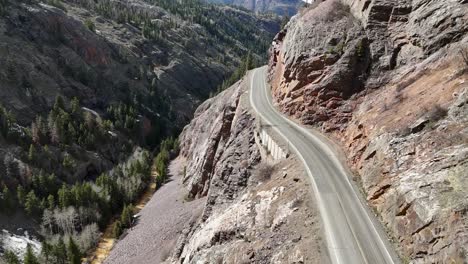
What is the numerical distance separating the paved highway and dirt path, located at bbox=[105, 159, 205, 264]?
779 inches

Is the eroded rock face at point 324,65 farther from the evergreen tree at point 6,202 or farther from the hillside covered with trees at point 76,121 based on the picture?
the evergreen tree at point 6,202

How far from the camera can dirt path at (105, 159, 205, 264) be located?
4941 cm

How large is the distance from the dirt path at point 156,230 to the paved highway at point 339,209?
64.9 ft

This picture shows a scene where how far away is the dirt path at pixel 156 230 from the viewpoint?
162ft

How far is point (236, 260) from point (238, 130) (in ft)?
81.2

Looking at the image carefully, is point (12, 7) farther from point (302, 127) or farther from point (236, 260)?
point (236, 260)

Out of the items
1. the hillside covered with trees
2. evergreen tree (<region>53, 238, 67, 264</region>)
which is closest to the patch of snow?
the hillside covered with trees

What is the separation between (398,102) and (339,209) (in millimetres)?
11380

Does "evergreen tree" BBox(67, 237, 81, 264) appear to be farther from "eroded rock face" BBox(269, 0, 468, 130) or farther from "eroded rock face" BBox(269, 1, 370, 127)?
"eroded rock face" BBox(269, 0, 468, 130)

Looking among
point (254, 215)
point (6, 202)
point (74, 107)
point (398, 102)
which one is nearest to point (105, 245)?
point (6, 202)

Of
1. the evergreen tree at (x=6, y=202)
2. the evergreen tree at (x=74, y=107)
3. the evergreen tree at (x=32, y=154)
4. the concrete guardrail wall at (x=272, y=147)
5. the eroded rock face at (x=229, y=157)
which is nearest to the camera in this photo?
the concrete guardrail wall at (x=272, y=147)

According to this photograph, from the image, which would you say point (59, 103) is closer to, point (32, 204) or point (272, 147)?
point (32, 204)

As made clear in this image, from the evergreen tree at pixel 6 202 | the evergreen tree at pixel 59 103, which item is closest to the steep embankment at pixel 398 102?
the evergreen tree at pixel 6 202

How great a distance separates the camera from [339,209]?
25.5 m
